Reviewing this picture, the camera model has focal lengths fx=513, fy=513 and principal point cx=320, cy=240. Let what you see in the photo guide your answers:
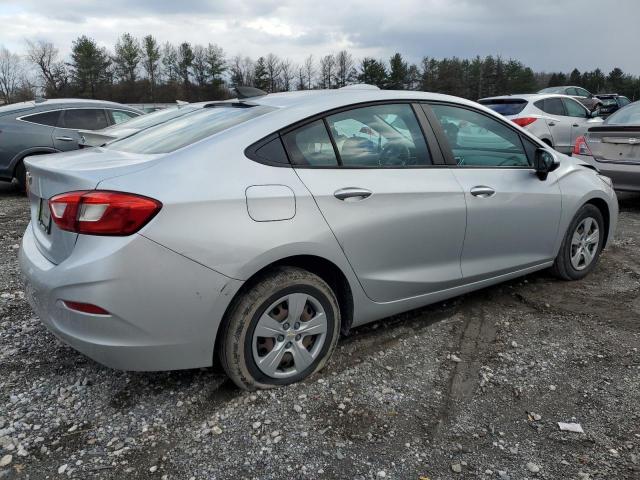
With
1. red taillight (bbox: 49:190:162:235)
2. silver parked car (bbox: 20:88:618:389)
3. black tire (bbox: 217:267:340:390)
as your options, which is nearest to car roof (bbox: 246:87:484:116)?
silver parked car (bbox: 20:88:618:389)

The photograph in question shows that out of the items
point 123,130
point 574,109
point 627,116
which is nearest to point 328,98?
point 123,130

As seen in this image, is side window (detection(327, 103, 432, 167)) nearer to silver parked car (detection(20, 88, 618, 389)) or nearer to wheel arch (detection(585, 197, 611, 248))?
silver parked car (detection(20, 88, 618, 389))

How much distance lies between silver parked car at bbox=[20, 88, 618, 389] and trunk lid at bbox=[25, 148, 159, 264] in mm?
14

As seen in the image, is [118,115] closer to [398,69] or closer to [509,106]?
[509,106]

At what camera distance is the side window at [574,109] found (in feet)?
36.6

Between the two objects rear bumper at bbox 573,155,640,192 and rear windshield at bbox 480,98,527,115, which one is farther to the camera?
rear windshield at bbox 480,98,527,115

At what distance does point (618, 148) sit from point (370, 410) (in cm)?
628

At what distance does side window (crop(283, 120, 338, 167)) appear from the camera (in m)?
2.72

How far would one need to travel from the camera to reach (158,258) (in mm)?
2248

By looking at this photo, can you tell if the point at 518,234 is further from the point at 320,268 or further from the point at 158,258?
the point at 158,258

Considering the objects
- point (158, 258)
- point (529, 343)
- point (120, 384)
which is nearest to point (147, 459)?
point (120, 384)

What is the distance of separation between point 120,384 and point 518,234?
9.31 ft

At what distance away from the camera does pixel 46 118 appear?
8508mm

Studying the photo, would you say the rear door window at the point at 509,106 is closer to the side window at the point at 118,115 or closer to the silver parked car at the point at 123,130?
the silver parked car at the point at 123,130
